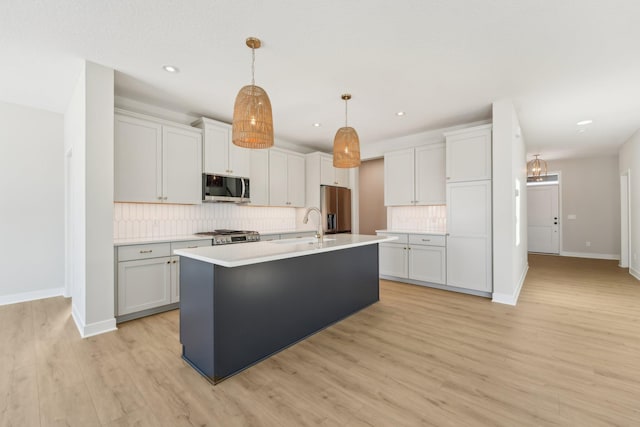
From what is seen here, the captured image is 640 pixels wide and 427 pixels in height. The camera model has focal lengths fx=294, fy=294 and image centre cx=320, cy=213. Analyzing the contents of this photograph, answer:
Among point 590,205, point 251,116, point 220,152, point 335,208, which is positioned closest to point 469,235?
point 335,208

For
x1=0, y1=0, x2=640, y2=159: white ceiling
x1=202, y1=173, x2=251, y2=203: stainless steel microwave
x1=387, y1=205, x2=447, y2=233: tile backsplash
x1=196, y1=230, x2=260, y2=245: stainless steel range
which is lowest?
x1=196, y1=230, x2=260, y2=245: stainless steel range

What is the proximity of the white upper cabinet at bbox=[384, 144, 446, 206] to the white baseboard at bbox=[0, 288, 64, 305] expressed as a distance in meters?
5.32

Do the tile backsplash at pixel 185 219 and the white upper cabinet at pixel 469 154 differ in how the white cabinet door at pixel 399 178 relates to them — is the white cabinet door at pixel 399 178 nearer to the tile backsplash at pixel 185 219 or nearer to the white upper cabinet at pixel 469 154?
the white upper cabinet at pixel 469 154

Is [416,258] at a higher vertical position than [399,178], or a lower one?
lower

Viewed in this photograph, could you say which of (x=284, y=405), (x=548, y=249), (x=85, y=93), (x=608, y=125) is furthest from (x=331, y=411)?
(x=548, y=249)

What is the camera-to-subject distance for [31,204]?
4008 millimetres

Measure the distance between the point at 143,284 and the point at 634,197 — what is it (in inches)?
320

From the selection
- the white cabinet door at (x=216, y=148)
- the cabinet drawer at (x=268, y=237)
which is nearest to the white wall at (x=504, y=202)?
the cabinet drawer at (x=268, y=237)

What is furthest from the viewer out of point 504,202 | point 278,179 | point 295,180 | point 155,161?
point 295,180

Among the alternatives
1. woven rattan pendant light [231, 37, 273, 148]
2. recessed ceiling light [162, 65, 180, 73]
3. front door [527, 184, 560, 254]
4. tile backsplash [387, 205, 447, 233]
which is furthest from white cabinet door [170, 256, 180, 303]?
front door [527, 184, 560, 254]

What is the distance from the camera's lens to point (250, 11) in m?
2.15

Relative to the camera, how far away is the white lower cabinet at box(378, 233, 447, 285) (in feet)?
15.0

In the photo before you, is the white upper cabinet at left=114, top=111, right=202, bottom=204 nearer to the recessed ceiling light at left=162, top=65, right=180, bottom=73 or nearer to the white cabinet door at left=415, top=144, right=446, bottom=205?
the recessed ceiling light at left=162, top=65, right=180, bottom=73

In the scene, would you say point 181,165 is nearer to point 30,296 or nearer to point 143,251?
point 143,251
